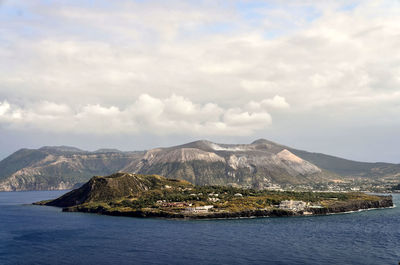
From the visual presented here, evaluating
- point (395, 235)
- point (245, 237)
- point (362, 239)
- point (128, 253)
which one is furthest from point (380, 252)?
point (128, 253)

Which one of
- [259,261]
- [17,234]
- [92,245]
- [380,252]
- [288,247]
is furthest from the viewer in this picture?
[17,234]

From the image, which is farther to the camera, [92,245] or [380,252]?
[92,245]

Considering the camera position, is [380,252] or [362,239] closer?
[380,252]

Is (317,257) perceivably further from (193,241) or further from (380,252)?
(193,241)

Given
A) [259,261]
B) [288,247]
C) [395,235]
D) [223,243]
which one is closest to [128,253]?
[223,243]

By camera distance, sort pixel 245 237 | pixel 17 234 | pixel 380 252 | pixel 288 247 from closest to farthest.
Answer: pixel 380 252
pixel 288 247
pixel 245 237
pixel 17 234

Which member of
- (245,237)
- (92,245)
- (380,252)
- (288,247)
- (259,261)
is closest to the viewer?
(259,261)

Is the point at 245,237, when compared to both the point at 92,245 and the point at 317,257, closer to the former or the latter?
the point at 317,257

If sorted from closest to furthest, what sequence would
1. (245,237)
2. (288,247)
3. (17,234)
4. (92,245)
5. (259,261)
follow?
1. (259,261)
2. (288,247)
3. (92,245)
4. (245,237)
5. (17,234)

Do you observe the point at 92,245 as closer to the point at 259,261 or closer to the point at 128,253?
the point at 128,253
